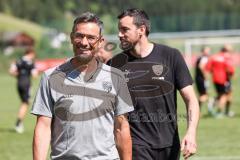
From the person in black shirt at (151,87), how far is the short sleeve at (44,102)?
6.15 feet

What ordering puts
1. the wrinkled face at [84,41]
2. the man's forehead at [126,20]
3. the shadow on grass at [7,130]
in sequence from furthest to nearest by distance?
1. the shadow on grass at [7,130]
2. the man's forehead at [126,20]
3. the wrinkled face at [84,41]

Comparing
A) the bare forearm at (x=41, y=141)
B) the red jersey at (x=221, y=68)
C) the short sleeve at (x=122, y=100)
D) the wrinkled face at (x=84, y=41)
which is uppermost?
the wrinkled face at (x=84, y=41)

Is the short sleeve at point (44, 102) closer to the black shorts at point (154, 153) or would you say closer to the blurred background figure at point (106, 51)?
the black shorts at point (154, 153)

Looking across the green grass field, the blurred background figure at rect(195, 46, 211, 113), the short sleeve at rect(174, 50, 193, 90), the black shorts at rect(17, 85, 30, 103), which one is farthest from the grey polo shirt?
the blurred background figure at rect(195, 46, 211, 113)

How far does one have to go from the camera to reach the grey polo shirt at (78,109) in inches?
208

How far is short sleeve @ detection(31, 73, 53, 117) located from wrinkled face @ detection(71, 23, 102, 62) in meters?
0.31

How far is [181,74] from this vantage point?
23.5 feet

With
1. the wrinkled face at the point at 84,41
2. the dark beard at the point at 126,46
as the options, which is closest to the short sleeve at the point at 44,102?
the wrinkled face at the point at 84,41

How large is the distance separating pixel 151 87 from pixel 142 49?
381mm

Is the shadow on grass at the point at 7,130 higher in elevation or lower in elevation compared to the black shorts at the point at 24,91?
lower

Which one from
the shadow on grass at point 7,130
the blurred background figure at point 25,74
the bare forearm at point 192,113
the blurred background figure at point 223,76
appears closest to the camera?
the bare forearm at point 192,113

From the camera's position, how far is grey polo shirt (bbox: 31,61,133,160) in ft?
17.3

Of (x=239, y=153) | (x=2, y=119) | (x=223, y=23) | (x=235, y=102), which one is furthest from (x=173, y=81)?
(x=223, y=23)

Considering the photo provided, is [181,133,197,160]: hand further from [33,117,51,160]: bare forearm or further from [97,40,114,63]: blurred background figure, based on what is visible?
[97,40,114,63]: blurred background figure
